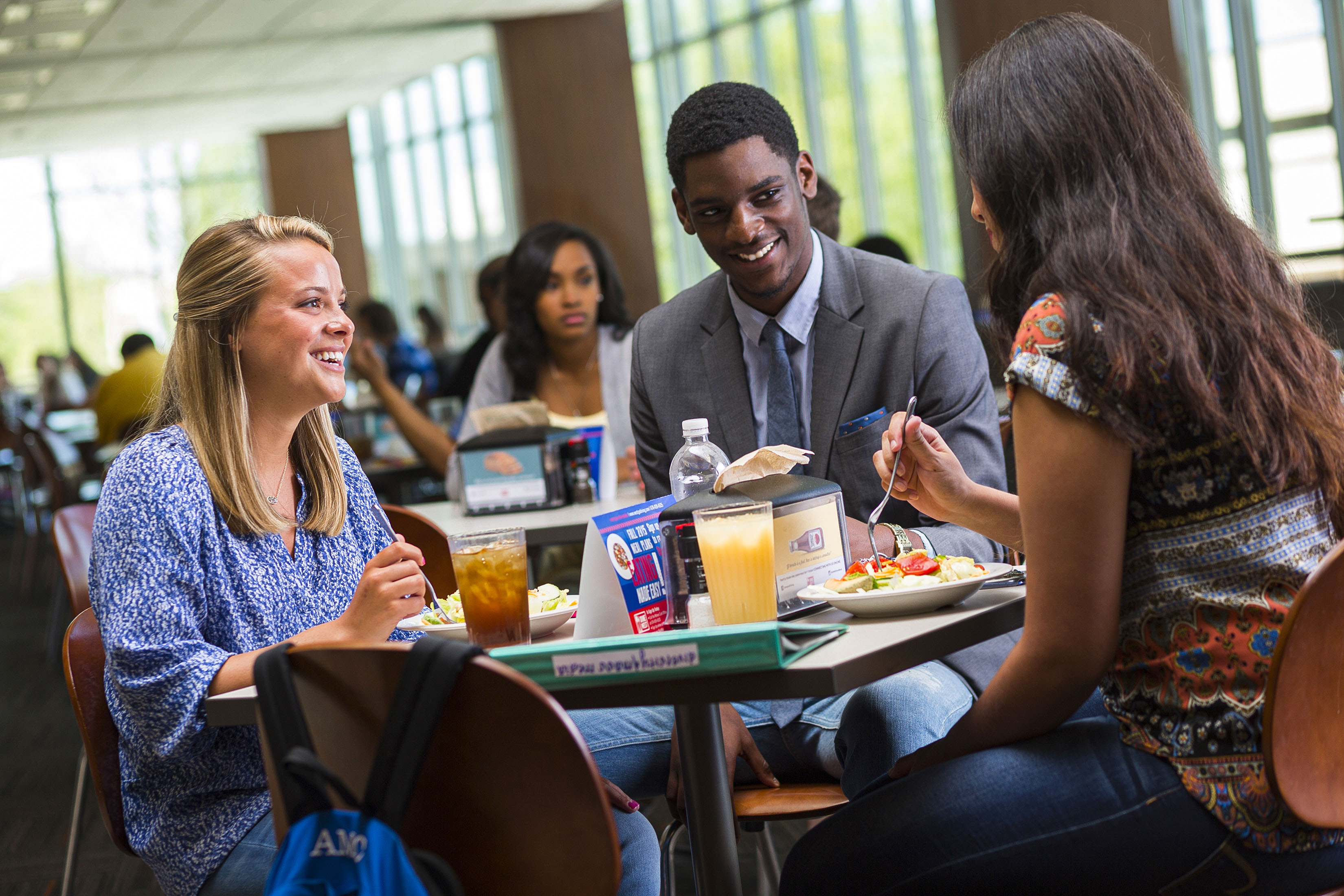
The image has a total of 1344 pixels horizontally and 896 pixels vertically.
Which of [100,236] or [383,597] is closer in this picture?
[383,597]

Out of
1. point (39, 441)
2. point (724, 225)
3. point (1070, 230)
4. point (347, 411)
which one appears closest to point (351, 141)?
point (39, 441)

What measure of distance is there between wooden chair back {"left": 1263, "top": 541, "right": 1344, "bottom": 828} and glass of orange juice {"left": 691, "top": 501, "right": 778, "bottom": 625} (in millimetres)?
474

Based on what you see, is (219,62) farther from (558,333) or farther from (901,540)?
(901,540)

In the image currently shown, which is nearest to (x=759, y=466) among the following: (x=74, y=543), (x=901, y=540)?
(x=901, y=540)

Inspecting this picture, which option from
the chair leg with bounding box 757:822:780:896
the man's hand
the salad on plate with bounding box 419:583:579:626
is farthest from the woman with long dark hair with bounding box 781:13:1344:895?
the chair leg with bounding box 757:822:780:896

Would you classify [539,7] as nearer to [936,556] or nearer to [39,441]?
[39,441]

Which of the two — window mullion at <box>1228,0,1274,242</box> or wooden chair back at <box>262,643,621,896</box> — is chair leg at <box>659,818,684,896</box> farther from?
window mullion at <box>1228,0,1274,242</box>

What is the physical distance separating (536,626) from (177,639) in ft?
1.33

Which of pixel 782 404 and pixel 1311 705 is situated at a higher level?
pixel 782 404

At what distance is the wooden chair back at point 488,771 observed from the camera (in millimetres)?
940

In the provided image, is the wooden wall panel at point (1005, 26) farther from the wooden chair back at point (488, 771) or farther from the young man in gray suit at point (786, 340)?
the wooden chair back at point (488, 771)

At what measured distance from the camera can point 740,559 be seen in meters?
1.26

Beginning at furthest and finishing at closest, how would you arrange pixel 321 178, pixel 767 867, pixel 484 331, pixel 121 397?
pixel 321 178, pixel 121 397, pixel 484 331, pixel 767 867

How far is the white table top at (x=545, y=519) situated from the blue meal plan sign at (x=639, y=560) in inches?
34.6
